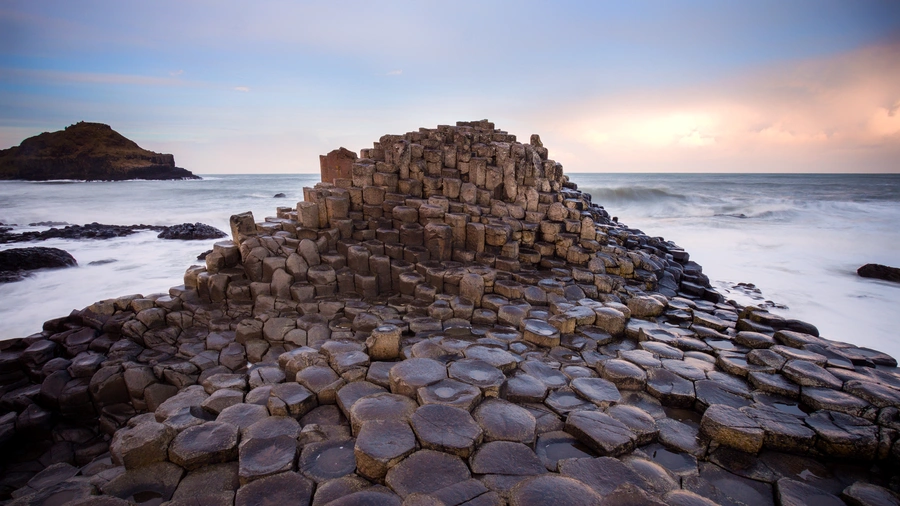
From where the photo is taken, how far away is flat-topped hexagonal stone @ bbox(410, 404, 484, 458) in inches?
117

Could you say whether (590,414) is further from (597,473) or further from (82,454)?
(82,454)

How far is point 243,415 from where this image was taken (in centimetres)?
364

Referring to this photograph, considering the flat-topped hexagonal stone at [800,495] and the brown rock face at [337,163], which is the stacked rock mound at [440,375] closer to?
the flat-topped hexagonal stone at [800,495]

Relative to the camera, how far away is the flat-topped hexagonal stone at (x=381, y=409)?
3.38 m

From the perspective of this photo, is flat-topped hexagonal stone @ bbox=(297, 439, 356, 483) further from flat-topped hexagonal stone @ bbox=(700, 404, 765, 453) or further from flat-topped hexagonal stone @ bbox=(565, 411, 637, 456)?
flat-topped hexagonal stone @ bbox=(700, 404, 765, 453)

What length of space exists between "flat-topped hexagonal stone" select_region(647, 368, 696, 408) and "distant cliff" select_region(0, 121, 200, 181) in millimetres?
86571

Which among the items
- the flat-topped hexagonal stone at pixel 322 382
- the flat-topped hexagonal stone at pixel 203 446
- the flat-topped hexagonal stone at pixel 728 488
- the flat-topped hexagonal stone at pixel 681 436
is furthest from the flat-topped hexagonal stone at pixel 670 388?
the flat-topped hexagonal stone at pixel 203 446

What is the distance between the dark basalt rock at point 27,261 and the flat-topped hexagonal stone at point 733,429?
1732 cm

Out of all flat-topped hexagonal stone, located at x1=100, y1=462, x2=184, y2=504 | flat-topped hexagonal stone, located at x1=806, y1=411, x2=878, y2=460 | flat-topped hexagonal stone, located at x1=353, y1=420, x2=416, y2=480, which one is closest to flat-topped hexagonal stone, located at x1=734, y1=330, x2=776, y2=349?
flat-topped hexagonal stone, located at x1=806, y1=411, x2=878, y2=460

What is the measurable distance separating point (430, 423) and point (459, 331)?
9.15 ft

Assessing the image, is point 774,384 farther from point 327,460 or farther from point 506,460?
point 327,460

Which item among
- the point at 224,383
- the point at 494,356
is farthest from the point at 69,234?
the point at 494,356

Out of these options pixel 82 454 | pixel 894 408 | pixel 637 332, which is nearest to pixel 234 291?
pixel 82 454

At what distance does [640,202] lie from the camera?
36500 mm
